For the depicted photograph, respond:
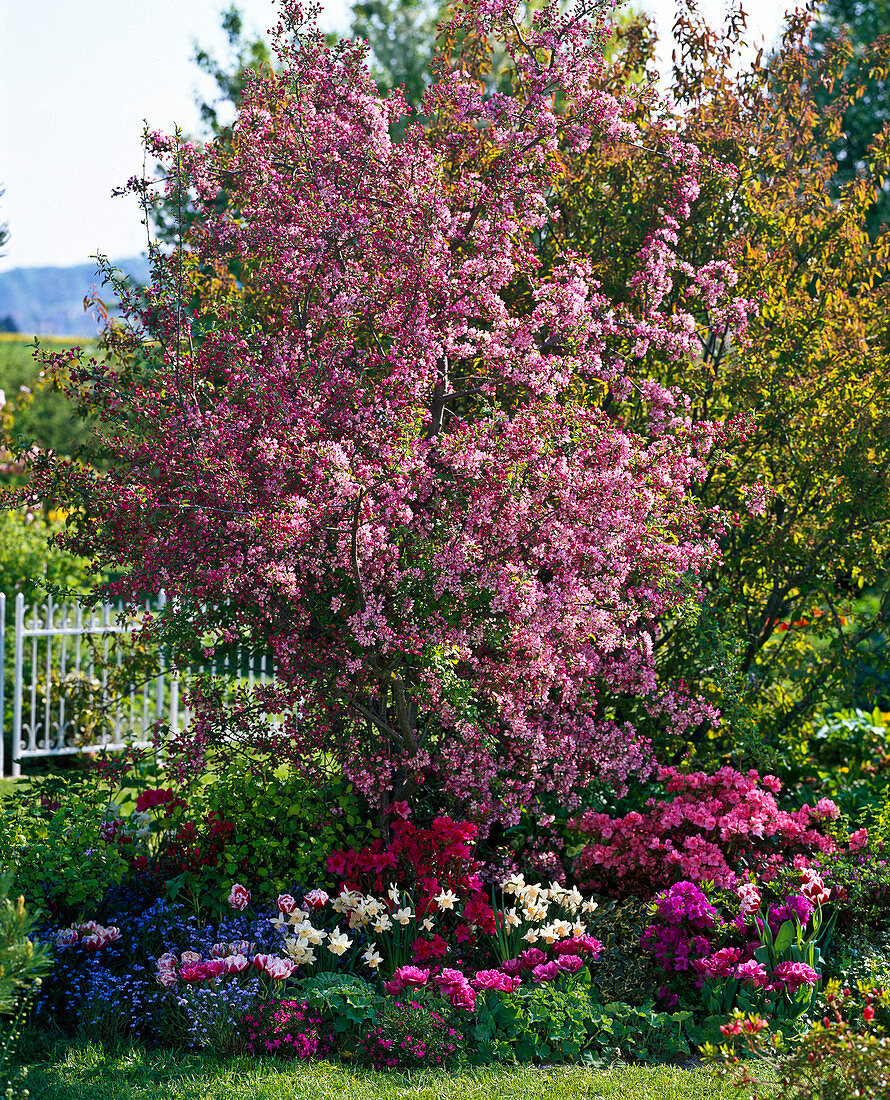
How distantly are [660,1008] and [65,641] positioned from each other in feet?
20.2

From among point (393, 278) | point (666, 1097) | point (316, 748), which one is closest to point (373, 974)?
point (316, 748)

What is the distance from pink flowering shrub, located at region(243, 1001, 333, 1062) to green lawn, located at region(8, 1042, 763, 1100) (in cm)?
9

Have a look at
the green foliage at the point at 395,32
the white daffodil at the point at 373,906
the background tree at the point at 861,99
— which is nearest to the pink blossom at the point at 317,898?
the white daffodil at the point at 373,906

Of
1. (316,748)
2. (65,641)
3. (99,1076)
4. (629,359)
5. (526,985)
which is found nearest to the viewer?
(99,1076)

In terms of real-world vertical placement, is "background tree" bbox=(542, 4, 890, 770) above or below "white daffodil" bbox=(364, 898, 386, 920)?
above

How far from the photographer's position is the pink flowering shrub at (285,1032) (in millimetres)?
4148

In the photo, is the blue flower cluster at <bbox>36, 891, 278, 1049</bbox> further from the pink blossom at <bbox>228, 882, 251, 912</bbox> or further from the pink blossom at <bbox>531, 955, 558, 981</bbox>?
the pink blossom at <bbox>531, 955, 558, 981</bbox>

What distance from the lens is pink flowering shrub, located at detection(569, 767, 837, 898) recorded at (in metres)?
5.35

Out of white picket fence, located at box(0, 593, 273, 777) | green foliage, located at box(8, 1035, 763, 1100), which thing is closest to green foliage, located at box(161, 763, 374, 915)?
green foliage, located at box(8, 1035, 763, 1100)

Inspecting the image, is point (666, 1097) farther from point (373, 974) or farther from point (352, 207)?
point (352, 207)

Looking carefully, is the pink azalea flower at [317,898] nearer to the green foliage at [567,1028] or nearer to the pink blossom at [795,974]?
the green foliage at [567,1028]

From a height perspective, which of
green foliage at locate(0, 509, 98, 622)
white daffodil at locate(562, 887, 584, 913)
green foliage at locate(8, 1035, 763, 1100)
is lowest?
green foliage at locate(8, 1035, 763, 1100)

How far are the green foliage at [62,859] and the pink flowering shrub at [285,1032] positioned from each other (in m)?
0.97

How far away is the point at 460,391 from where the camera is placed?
18.0 ft
